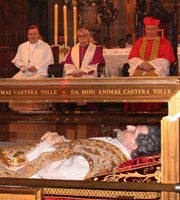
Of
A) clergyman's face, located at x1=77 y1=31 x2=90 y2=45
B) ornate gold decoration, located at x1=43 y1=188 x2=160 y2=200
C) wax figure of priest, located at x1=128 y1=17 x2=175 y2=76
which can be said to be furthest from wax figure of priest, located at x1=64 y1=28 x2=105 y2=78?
ornate gold decoration, located at x1=43 y1=188 x2=160 y2=200

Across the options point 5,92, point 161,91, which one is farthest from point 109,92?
point 5,92

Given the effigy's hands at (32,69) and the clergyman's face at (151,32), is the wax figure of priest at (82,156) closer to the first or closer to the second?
the effigy's hands at (32,69)

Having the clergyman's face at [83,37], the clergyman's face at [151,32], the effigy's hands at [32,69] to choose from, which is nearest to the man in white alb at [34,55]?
the effigy's hands at [32,69]

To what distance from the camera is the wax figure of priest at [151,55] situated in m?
8.45

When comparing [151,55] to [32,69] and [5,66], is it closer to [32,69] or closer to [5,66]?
[32,69]

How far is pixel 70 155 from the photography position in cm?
412

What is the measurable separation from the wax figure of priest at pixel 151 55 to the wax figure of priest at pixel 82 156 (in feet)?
13.7

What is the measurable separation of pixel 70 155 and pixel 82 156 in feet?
0.27

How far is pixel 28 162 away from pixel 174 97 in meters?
1.11

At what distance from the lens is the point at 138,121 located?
5285mm

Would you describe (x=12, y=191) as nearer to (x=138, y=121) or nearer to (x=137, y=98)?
(x=137, y=98)

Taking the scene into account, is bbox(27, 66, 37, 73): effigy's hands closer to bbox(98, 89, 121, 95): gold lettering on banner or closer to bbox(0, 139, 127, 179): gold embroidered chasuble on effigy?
bbox(0, 139, 127, 179): gold embroidered chasuble on effigy

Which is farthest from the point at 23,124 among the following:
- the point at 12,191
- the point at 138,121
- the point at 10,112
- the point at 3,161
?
the point at 12,191

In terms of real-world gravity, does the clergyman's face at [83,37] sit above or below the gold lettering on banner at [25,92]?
above
